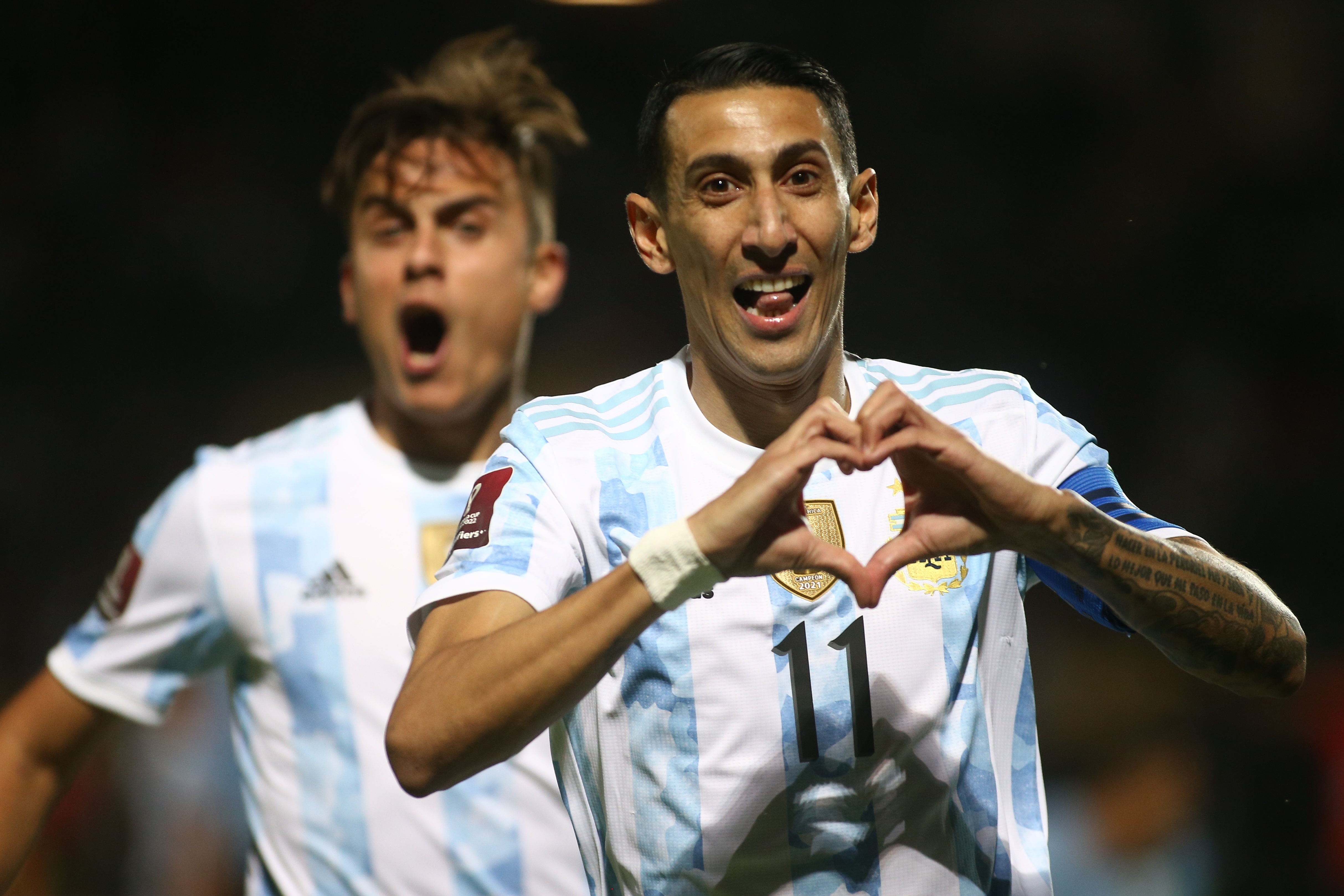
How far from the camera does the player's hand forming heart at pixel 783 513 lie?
1644mm

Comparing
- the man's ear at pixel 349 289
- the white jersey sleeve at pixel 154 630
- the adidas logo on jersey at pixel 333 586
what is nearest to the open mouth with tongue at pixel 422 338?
the man's ear at pixel 349 289

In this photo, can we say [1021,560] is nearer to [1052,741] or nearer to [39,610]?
[1052,741]

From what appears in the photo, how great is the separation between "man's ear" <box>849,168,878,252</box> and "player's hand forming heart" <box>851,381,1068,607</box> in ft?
2.06

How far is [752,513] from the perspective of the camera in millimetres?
1652

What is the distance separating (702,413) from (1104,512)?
689 mm

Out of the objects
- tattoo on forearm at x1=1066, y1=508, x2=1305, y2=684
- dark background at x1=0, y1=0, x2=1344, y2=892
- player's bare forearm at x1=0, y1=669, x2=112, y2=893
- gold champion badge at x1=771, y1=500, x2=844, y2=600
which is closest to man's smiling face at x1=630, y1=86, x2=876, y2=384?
gold champion badge at x1=771, y1=500, x2=844, y2=600

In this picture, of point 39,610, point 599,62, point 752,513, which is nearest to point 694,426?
point 752,513

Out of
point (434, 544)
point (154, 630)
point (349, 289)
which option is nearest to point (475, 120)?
point (349, 289)

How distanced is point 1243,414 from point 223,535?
502 centimetres

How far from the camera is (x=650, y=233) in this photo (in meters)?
2.33

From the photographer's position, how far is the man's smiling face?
2.11 meters

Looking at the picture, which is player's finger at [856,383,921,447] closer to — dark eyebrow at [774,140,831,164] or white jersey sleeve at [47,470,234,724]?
dark eyebrow at [774,140,831,164]

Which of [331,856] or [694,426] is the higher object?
[694,426]

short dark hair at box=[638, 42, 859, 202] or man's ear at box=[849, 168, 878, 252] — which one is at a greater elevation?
short dark hair at box=[638, 42, 859, 202]
